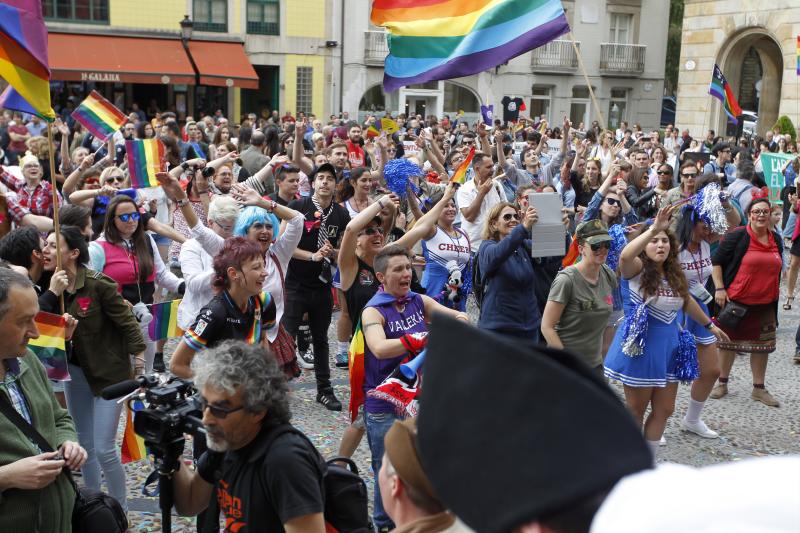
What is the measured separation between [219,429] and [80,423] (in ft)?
7.01

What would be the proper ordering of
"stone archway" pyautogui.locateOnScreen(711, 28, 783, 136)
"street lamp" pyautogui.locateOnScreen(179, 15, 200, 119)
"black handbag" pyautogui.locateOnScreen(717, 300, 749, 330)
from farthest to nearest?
1. "stone archway" pyautogui.locateOnScreen(711, 28, 783, 136)
2. "street lamp" pyautogui.locateOnScreen(179, 15, 200, 119)
3. "black handbag" pyautogui.locateOnScreen(717, 300, 749, 330)

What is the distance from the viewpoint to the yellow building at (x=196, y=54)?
95.5 feet

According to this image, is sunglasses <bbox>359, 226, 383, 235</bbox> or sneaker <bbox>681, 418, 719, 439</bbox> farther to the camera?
sneaker <bbox>681, 418, 719, 439</bbox>

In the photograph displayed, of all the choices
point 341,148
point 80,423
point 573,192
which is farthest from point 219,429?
point 573,192

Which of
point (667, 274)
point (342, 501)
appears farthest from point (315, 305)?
point (342, 501)

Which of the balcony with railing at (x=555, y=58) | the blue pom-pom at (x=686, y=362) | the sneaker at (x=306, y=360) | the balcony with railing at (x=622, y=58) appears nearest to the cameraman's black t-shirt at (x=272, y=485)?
the blue pom-pom at (x=686, y=362)

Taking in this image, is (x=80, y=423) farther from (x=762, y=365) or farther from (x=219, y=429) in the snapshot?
(x=762, y=365)

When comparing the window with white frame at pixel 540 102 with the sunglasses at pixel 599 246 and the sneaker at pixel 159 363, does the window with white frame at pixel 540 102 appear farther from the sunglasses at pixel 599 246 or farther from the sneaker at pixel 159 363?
the sunglasses at pixel 599 246

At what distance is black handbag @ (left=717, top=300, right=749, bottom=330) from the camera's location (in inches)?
278

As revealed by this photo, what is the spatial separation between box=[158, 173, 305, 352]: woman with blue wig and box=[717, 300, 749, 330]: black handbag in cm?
368

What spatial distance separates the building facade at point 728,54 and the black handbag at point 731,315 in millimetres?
22596

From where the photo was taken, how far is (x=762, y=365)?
285 inches

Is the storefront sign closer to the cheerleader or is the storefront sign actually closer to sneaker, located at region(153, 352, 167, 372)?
sneaker, located at region(153, 352, 167, 372)

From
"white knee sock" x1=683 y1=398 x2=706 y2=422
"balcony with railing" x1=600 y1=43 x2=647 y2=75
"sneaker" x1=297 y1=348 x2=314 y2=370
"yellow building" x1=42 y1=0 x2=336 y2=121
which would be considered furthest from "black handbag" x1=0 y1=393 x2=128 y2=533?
"balcony with railing" x1=600 y1=43 x2=647 y2=75
